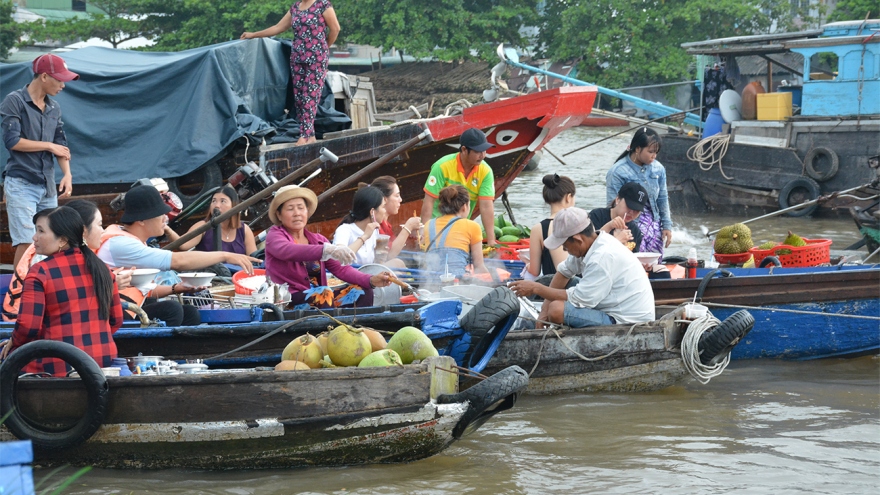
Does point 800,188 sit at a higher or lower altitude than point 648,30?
lower

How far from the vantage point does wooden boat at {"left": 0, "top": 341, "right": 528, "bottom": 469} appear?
15.0 ft

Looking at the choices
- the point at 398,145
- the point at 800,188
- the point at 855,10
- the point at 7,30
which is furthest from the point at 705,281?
the point at 7,30

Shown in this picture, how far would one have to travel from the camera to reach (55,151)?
7242 millimetres

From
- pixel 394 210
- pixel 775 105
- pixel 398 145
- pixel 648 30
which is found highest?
pixel 648 30

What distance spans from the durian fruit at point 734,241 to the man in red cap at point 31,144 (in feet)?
16.3

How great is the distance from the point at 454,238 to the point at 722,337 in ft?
6.15

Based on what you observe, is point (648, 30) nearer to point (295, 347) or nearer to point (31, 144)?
point (31, 144)

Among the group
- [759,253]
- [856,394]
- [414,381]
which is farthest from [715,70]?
[414,381]

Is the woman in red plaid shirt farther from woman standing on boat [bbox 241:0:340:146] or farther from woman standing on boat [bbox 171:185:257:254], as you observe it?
woman standing on boat [bbox 241:0:340:146]

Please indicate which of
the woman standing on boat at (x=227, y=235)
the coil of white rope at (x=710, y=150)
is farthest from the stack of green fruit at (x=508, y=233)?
the coil of white rope at (x=710, y=150)

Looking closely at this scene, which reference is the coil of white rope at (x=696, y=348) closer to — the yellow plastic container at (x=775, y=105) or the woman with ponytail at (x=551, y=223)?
the woman with ponytail at (x=551, y=223)

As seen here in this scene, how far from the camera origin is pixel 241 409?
15.2 feet

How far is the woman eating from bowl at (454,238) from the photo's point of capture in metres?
6.70

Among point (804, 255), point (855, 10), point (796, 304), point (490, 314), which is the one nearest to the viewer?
point (490, 314)
